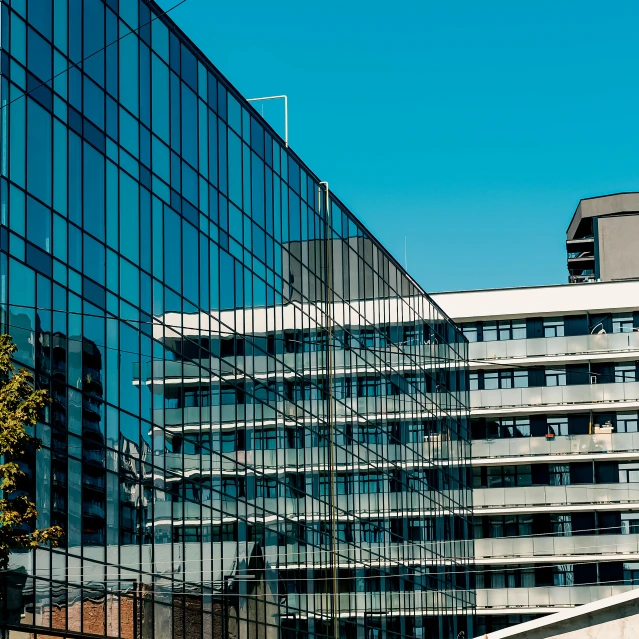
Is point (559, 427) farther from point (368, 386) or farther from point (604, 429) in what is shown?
point (368, 386)

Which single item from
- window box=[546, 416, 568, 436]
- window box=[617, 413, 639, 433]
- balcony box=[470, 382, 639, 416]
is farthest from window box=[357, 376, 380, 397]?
window box=[617, 413, 639, 433]

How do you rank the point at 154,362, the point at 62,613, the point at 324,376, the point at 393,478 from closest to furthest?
the point at 62,613 < the point at 154,362 < the point at 324,376 < the point at 393,478

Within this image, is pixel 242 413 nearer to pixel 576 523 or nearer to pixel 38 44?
pixel 38 44

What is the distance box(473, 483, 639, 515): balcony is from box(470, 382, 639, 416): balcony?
16.1ft

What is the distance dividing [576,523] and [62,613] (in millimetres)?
55933

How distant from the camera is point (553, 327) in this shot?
86.7 meters

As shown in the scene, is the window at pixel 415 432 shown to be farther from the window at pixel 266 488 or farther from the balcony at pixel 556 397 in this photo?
the balcony at pixel 556 397

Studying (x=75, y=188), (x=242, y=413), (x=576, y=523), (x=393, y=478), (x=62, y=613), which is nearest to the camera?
(x=62, y=613)

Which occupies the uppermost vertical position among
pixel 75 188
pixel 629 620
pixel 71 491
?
pixel 75 188

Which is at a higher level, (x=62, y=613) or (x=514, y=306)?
(x=514, y=306)

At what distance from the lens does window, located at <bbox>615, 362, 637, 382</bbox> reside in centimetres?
8539

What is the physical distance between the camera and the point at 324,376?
54969mm

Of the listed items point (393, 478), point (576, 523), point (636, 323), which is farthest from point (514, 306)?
point (393, 478)

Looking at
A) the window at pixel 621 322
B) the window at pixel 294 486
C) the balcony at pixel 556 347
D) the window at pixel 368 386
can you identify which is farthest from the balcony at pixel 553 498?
the window at pixel 294 486
